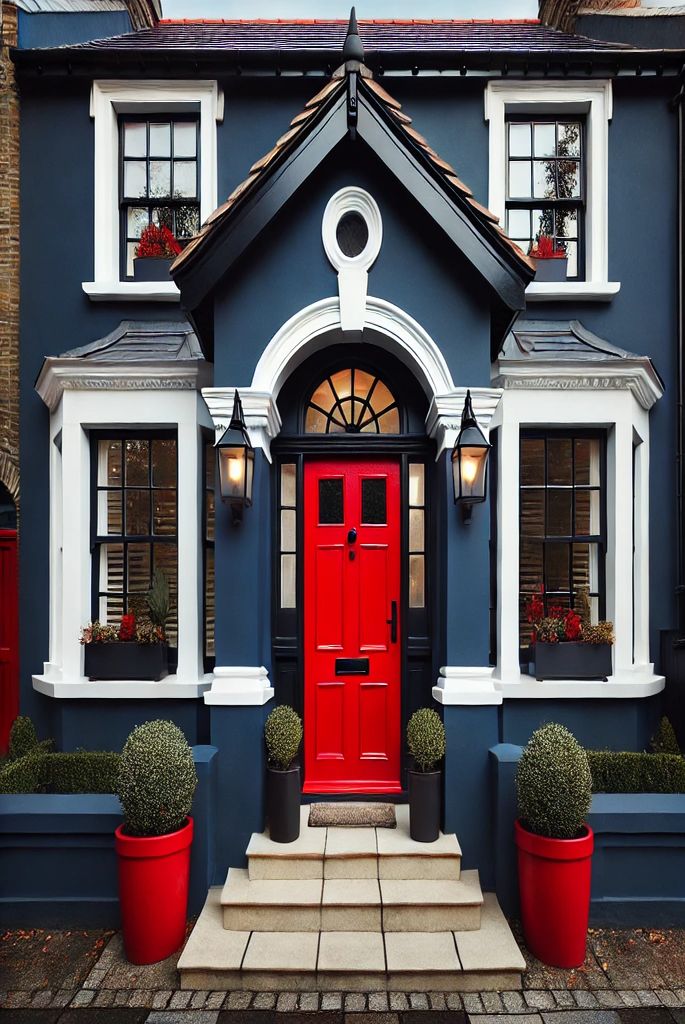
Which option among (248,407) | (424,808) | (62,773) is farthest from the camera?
(62,773)

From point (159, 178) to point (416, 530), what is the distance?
430cm

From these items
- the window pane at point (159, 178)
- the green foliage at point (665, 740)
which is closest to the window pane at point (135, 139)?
the window pane at point (159, 178)

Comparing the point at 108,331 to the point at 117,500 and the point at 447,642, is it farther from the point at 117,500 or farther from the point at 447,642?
the point at 447,642

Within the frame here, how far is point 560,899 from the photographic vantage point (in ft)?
12.3

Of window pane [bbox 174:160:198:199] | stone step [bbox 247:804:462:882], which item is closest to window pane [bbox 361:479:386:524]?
stone step [bbox 247:804:462:882]

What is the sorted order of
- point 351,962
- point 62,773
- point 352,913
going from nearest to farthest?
point 351,962
point 352,913
point 62,773

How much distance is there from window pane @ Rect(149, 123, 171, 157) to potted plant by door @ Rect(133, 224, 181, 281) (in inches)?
31.0

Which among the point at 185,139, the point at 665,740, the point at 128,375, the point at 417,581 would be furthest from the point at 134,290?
the point at 665,740

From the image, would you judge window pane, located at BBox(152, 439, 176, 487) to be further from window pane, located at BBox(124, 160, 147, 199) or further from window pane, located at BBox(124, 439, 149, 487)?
window pane, located at BBox(124, 160, 147, 199)

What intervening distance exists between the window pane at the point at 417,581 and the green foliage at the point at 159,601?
84.0 inches

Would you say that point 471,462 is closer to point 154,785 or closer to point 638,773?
point 638,773

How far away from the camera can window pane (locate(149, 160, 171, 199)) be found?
5.93m

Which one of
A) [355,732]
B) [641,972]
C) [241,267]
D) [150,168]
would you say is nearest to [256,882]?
[355,732]

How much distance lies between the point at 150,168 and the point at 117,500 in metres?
3.32
